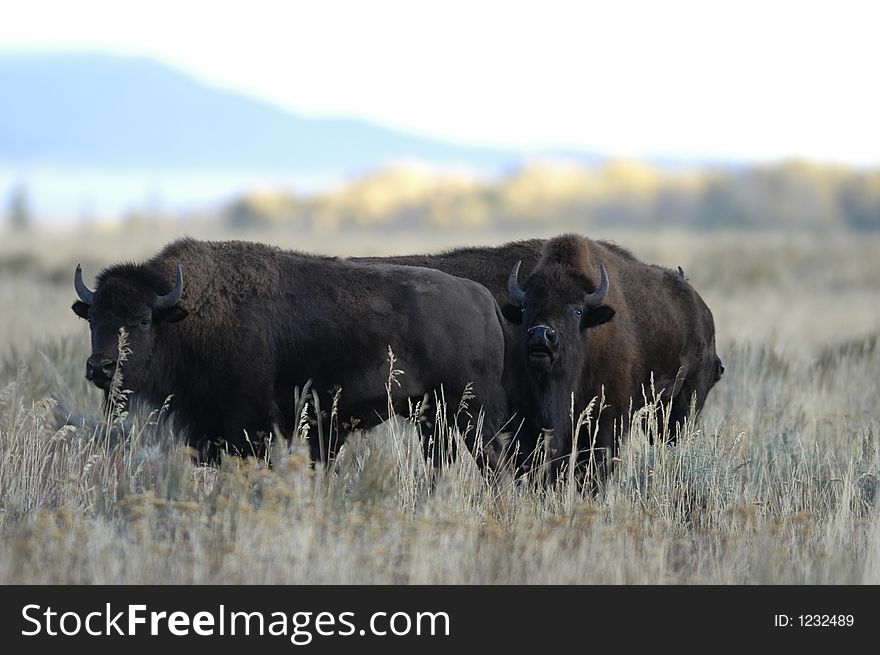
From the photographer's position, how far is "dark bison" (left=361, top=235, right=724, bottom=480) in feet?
29.8

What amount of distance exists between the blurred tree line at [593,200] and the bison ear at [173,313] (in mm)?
77246

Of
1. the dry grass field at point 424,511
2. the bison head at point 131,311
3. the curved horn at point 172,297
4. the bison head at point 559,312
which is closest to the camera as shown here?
the dry grass field at point 424,511

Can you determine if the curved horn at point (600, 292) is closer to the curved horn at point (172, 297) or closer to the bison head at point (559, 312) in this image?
the bison head at point (559, 312)

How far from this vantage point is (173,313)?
28.5 ft

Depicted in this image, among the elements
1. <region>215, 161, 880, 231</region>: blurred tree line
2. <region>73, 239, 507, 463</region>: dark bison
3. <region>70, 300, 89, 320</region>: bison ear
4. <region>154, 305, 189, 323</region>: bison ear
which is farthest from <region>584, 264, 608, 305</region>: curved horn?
<region>215, 161, 880, 231</region>: blurred tree line

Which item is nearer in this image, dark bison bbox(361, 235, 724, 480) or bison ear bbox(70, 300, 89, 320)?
bison ear bbox(70, 300, 89, 320)

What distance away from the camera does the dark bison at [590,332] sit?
908 centimetres

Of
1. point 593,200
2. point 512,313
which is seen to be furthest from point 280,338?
point 593,200

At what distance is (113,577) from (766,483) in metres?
4.73

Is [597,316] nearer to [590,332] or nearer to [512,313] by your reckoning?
[590,332]

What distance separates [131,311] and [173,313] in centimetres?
29

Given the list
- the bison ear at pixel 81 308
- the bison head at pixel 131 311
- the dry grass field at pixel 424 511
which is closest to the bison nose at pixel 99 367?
the bison head at pixel 131 311

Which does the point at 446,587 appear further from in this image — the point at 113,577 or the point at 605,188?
the point at 605,188

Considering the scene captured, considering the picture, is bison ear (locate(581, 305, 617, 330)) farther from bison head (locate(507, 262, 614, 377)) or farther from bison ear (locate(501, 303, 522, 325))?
bison ear (locate(501, 303, 522, 325))
